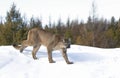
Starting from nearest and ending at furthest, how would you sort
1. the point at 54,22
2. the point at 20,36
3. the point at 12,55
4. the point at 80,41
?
the point at 12,55
the point at 20,36
the point at 80,41
the point at 54,22

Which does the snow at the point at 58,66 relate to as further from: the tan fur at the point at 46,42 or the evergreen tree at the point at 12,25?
the evergreen tree at the point at 12,25

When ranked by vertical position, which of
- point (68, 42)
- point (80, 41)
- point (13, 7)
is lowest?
point (80, 41)

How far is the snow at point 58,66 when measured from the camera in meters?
8.67

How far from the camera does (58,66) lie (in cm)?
943

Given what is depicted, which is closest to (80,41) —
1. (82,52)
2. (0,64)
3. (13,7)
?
(13,7)

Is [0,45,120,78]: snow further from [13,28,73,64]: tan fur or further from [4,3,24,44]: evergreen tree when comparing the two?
[4,3,24,44]: evergreen tree

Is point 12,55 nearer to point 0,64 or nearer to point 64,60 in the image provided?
point 0,64

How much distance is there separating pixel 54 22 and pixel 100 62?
88541 mm

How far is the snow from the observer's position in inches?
341

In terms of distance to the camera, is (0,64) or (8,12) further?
(8,12)

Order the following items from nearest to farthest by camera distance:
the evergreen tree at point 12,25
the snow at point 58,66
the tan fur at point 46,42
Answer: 1. the snow at point 58,66
2. the tan fur at point 46,42
3. the evergreen tree at point 12,25

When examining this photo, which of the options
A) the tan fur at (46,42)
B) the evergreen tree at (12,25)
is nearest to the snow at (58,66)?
the tan fur at (46,42)

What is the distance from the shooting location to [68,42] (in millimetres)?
9570

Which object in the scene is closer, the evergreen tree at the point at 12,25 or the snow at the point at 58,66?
the snow at the point at 58,66
